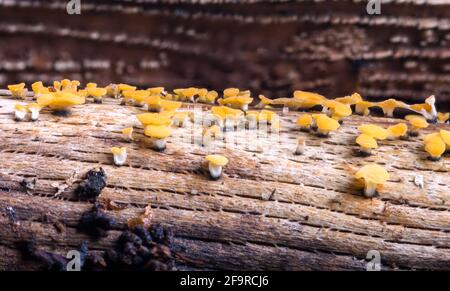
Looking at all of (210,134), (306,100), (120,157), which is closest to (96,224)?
(120,157)

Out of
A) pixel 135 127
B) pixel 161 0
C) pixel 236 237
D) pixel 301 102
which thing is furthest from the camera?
pixel 161 0

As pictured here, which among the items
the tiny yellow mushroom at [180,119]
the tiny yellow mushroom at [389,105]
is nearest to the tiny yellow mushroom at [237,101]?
the tiny yellow mushroom at [180,119]

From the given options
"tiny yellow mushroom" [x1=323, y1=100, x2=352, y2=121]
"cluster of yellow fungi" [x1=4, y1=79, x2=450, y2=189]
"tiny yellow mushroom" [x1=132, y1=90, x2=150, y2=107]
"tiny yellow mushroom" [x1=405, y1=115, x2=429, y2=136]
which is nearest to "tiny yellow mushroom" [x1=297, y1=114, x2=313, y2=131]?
"cluster of yellow fungi" [x1=4, y1=79, x2=450, y2=189]

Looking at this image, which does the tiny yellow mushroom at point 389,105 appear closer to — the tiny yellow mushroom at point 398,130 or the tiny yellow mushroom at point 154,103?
the tiny yellow mushroom at point 398,130
